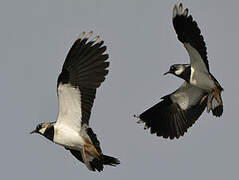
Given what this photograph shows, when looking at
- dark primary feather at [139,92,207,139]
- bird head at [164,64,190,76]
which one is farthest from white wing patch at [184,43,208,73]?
dark primary feather at [139,92,207,139]

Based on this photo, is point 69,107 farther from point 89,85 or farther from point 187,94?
point 187,94

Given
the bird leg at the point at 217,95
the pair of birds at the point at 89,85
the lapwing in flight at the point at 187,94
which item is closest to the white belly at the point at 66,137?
the pair of birds at the point at 89,85

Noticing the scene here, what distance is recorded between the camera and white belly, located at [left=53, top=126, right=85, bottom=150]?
12398mm

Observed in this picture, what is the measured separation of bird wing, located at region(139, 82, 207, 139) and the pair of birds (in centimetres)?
12

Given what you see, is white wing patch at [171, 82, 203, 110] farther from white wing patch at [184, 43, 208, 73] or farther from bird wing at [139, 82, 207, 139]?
white wing patch at [184, 43, 208, 73]

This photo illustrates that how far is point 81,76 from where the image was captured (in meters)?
12.2

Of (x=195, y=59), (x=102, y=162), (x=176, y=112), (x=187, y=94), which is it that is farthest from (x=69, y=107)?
(x=187, y=94)

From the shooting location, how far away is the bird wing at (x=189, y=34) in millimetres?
13359

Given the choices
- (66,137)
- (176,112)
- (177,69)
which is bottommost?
(66,137)

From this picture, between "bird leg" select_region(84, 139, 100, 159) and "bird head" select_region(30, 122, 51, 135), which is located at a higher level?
"bird head" select_region(30, 122, 51, 135)

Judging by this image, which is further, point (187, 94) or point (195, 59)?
point (187, 94)

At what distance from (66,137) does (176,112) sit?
3638 millimetres

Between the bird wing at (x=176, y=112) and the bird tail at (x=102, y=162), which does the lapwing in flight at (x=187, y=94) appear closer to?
the bird wing at (x=176, y=112)

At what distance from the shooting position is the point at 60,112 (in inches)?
489
